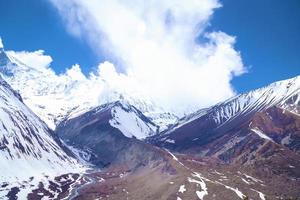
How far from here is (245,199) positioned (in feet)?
475
